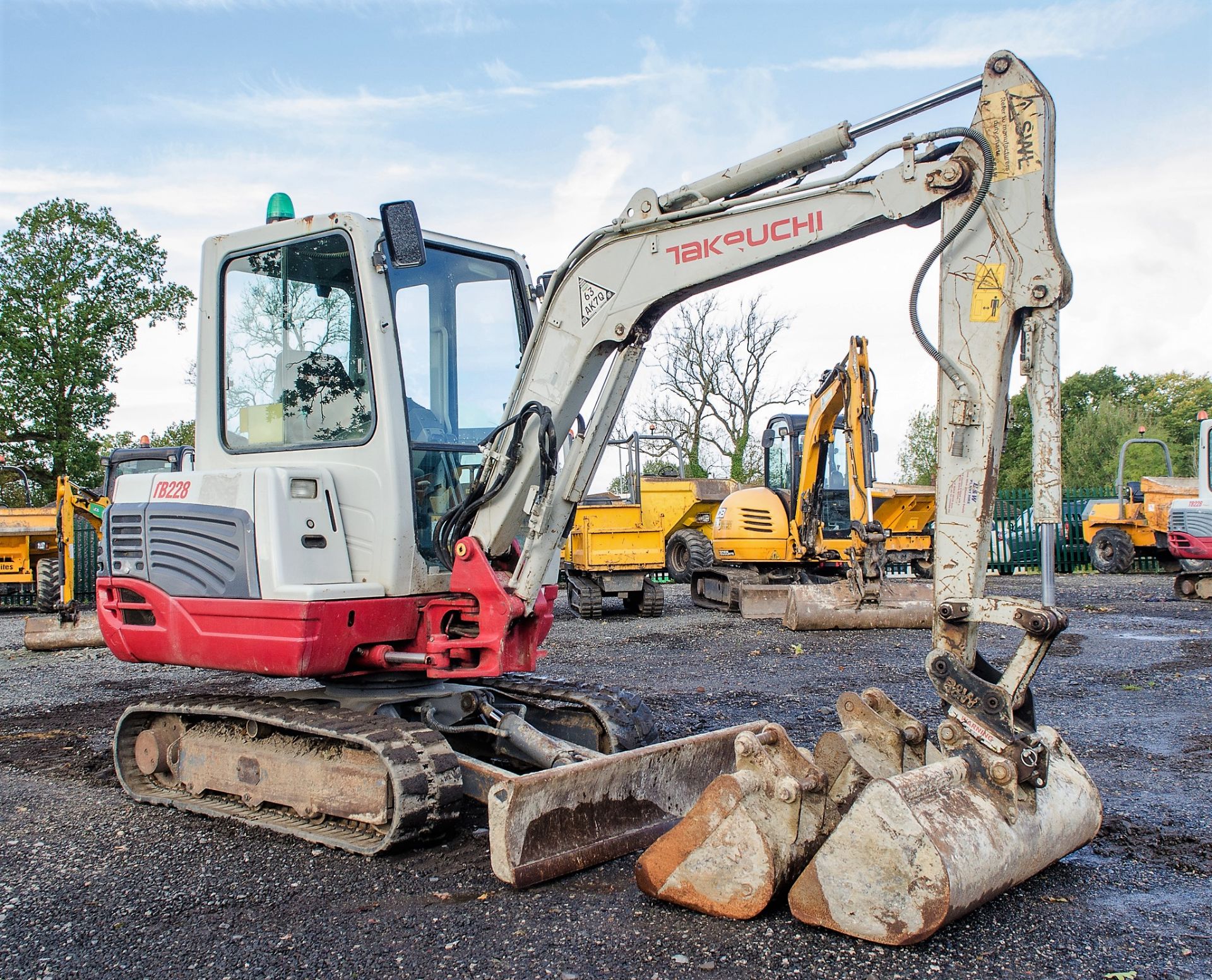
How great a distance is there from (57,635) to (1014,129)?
1157 cm

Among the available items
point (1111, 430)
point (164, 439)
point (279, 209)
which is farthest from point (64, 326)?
point (1111, 430)

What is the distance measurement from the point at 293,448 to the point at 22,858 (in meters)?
2.08

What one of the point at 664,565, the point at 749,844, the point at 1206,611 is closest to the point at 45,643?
the point at 664,565

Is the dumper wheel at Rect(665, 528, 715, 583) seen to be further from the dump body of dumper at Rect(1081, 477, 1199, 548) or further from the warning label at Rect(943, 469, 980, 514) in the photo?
the warning label at Rect(943, 469, 980, 514)

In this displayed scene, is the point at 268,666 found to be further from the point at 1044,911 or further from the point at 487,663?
the point at 1044,911

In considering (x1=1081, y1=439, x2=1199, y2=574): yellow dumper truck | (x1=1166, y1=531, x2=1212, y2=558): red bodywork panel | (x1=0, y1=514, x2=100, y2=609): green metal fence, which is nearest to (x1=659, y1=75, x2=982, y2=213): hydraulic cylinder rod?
(x1=1166, y1=531, x2=1212, y2=558): red bodywork panel

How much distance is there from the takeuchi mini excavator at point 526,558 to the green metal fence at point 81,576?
15.2 m

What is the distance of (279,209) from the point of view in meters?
5.17

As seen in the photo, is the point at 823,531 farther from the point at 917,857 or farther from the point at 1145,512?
the point at 917,857

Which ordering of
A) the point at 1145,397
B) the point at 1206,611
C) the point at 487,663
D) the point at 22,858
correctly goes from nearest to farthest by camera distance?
the point at 22,858
the point at 487,663
the point at 1206,611
the point at 1145,397

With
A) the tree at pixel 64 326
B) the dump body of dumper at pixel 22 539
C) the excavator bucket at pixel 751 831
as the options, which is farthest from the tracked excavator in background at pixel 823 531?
the tree at pixel 64 326

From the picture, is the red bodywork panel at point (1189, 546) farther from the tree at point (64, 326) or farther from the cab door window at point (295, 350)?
A: the tree at point (64, 326)

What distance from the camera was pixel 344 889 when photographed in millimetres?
3914

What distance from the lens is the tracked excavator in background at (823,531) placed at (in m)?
12.0
